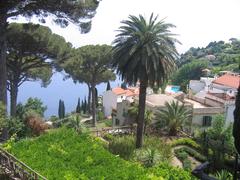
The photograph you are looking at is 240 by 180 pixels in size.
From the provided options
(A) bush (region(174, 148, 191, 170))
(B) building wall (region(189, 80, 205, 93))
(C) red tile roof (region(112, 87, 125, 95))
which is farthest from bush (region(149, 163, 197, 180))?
(B) building wall (region(189, 80, 205, 93))

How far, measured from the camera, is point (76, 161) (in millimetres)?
14141

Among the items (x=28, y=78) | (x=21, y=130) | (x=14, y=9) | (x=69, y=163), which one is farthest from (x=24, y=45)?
(x=69, y=163)

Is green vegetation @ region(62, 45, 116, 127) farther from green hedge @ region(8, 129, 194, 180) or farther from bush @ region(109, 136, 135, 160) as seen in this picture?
green hedge @ region(8, 129, 194, 180)

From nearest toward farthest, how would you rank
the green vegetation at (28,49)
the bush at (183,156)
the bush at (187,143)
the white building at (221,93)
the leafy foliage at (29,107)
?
the bush at (183,156), the bush at (187,143), the green vegetation at (28,49), the leafy foliage at (29,107), the white building at (221,93)

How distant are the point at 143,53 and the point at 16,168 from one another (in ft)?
54.2

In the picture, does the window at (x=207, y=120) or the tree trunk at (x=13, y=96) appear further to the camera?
the window at (x=207, y=120)

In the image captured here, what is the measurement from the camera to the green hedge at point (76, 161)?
509 inches

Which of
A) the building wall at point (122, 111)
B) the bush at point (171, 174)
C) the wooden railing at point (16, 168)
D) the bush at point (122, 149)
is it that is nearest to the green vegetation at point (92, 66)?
the building wall at point (122, 111)

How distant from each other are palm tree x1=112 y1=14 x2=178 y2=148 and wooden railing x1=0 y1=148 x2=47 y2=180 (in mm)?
15399

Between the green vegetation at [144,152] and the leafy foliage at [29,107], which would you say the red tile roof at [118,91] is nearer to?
the leafy foliage at [29,107]

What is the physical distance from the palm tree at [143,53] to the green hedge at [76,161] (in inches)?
512

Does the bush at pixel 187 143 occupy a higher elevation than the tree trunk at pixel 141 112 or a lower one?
lower

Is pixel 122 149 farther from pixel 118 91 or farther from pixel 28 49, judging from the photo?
pixel 118 91

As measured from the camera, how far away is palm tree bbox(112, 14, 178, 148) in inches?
1129
